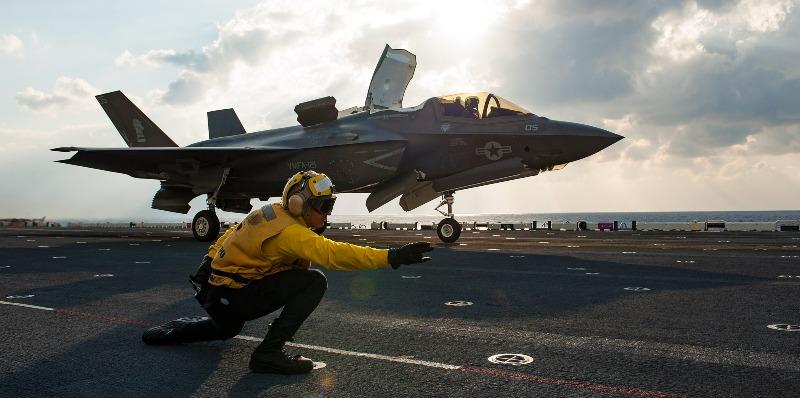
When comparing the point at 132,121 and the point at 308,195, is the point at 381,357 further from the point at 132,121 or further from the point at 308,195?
the point at 132,121

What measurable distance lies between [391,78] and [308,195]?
22.0 meters

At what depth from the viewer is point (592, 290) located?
30.2 feet

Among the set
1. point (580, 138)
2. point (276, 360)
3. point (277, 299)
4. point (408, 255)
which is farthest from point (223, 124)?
point (408, 255)

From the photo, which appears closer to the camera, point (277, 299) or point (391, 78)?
point (277, 299)

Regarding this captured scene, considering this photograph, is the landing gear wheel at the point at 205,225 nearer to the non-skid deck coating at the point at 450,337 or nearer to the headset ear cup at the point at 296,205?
the non-skid deck coating at the point at 450,337

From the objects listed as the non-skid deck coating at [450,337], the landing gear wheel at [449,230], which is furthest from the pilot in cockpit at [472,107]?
the non-skid deck coating at [450,337]

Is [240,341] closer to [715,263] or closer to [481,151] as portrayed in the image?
[715,263]

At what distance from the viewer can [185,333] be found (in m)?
5.69

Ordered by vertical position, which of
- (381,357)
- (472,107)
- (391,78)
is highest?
(391,78)

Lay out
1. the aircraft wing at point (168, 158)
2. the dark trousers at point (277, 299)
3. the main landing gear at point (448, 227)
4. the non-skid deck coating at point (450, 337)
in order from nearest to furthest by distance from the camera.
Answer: the non-skid deck coating at point (450, 337), the dark trousers at point (277, 299), the main landing gear at point (448, 227), the aircraft wing at point (168, 158)

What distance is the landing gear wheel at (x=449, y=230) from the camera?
67.5ft

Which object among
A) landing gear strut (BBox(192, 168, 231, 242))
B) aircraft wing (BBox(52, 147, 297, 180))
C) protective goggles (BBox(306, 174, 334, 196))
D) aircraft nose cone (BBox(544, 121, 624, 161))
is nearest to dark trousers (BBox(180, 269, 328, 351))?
protective goggles (BBox(306, 174, 334, 196))

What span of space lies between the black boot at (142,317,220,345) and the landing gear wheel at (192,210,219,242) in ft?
55.9

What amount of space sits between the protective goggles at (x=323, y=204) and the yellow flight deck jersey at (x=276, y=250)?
17 cm
